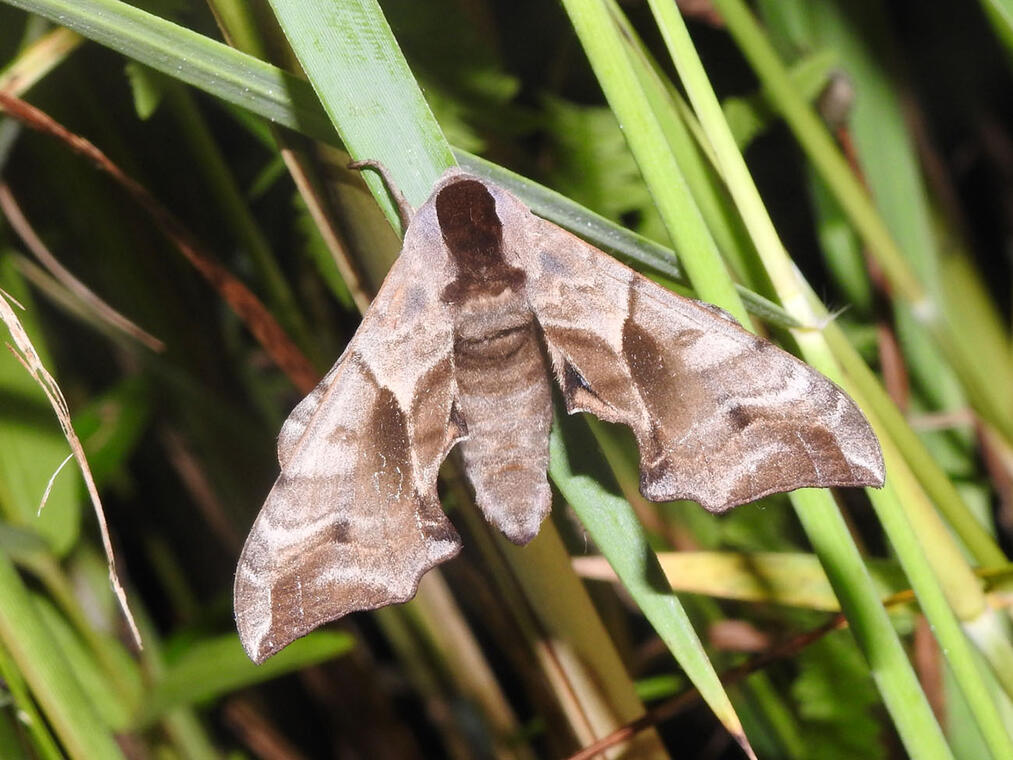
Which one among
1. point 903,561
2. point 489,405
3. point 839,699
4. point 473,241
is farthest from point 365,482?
point 839,699

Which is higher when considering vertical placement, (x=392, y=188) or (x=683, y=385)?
(x=392, y=188)

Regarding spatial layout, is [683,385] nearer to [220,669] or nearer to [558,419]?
[558,419]

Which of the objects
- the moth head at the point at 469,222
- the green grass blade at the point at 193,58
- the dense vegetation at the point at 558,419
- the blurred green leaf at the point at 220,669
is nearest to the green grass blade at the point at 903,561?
the dense vegetation at the point at 558,419

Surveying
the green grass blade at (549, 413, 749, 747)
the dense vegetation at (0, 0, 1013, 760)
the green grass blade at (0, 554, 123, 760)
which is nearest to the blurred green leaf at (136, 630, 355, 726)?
the dense vegetation at (0, 0, 1013, 760)

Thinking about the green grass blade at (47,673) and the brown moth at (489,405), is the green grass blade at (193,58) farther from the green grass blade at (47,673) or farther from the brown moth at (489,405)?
the green grass blade at (47,673)

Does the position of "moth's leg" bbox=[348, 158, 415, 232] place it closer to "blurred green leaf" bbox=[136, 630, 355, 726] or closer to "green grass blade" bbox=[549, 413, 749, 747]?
"green grass blade" bbox=[549, 413, 749, 747]
